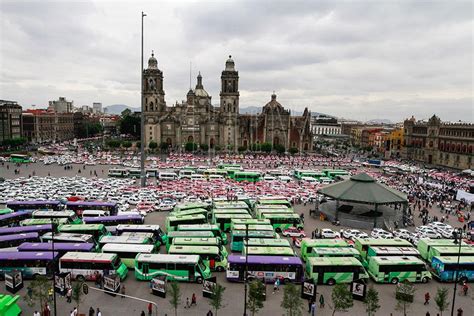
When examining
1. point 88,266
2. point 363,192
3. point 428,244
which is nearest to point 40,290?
point 88,266

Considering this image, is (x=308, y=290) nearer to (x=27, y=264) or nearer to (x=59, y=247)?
(x=59, y=247)

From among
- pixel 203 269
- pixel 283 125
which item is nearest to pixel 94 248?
pixel 203 269

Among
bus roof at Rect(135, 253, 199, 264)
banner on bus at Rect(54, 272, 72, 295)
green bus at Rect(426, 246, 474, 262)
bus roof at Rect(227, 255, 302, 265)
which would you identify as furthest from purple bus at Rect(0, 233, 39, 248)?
green bus at Rect(426, 246, 474, 262)

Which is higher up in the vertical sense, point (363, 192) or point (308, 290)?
point (363, 192)

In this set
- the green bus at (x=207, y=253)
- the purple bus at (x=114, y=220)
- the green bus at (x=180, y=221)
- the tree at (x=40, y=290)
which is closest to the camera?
the tree at (x=40, y=290)

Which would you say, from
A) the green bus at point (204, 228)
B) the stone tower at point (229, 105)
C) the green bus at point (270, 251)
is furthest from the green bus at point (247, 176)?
the stone tower at point (229, 105)

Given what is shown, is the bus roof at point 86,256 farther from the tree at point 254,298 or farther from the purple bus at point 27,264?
the tree at point 254,298
